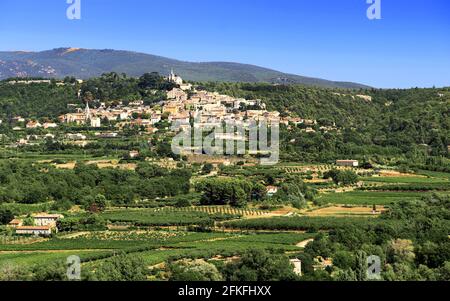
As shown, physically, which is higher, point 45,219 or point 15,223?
point 45,219

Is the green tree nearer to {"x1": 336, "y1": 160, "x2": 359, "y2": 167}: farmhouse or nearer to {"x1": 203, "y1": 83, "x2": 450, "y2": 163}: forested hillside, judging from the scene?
{"x1": 336, "y1": 160, "x2": 359, "y2": 167}: farmhouse

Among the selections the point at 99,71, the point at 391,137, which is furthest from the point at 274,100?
the point at 99,71

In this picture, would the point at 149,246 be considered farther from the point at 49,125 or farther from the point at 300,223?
the point at 49,125

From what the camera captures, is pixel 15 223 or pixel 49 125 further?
pixel 49 125

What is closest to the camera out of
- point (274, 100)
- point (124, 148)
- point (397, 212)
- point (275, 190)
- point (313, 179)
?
point (397, 212)

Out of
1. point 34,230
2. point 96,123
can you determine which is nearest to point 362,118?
point 96,123
